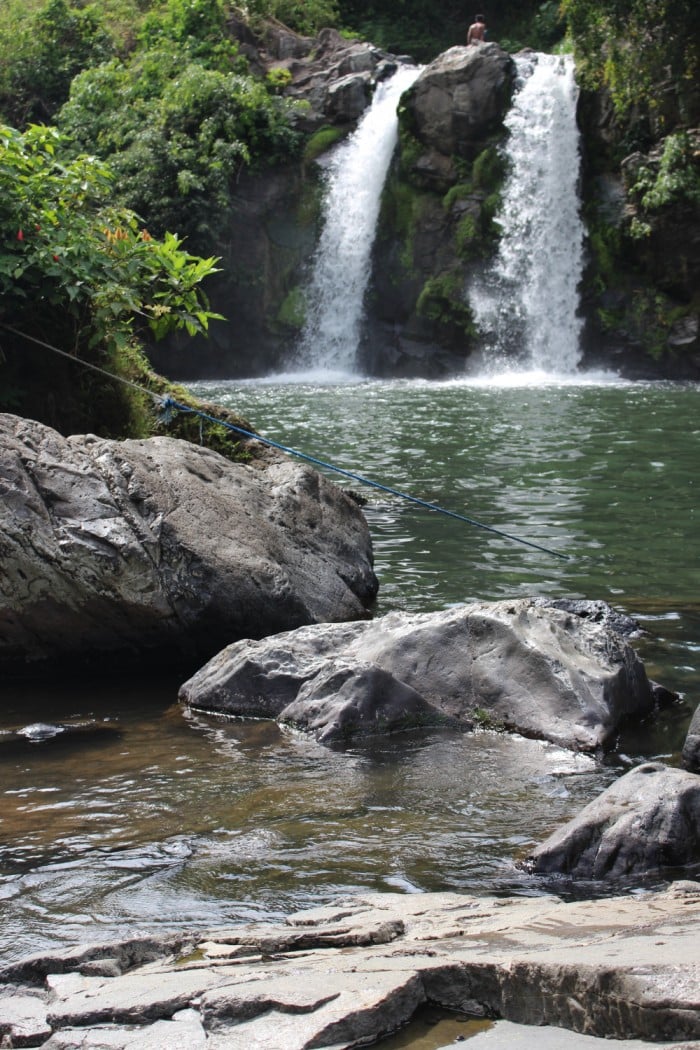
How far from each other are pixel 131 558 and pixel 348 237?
2194 centimetres

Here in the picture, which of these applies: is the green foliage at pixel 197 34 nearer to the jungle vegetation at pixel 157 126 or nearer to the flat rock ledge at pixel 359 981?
the jungle vegetation at pixel 157 126

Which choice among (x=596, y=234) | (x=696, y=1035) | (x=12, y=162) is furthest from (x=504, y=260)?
(x=696, y=1035)

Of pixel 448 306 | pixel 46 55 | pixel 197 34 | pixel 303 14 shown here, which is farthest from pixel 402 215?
pixel 46 55

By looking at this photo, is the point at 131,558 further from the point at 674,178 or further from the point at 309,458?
the point at 674,178

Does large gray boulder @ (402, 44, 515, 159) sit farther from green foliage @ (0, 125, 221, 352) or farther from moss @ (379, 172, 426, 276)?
green foliage @ (0, 125, 221, 352)

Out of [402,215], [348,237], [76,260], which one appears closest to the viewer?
[76,260]

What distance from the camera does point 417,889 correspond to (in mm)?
3760

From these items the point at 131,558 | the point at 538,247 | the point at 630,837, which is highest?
the point at 538,247

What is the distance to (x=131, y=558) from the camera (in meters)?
6.31

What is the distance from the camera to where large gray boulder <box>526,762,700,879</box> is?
12.5ft

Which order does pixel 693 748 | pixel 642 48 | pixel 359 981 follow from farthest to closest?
pixel 642 48
pixel 693 748
pixel 359 981

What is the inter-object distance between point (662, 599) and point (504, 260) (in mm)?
18477

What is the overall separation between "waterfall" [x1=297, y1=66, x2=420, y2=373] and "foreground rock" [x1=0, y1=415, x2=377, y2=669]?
19808 mm

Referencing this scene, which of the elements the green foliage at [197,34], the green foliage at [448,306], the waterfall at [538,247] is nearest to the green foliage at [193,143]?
the green foliage at [197,34]
